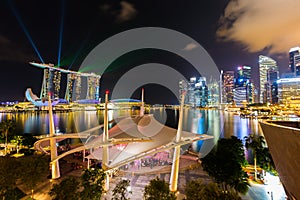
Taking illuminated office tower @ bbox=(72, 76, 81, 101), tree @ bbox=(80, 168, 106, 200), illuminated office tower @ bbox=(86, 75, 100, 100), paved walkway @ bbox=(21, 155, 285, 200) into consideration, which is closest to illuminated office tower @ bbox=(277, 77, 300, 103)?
paved walkway @ bbox=(21, 155, 285, 200)

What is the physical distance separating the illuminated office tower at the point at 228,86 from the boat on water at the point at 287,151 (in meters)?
153

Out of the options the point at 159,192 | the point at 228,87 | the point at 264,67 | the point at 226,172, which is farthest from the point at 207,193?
the point at 264,67

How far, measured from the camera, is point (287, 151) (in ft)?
17.1

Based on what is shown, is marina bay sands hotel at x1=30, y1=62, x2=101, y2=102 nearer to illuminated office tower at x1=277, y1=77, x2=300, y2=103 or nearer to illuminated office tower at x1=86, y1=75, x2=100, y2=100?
illuminated office tower at x1=86, y1=75, x2=100, y2=100

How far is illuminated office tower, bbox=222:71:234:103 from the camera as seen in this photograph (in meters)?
149

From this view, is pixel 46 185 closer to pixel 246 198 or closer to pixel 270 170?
pixel 246 198

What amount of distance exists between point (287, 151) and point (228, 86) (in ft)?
546

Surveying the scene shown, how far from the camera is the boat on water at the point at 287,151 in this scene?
15.6 feet


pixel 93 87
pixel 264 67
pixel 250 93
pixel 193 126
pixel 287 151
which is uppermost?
pixel 264 67

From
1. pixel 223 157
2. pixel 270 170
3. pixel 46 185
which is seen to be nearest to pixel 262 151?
pixel 270 170

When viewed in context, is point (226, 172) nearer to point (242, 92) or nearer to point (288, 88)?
point (288, 88)

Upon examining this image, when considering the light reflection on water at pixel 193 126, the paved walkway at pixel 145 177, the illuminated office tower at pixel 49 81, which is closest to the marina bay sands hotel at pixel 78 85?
the illuminated office tower at pixel 49 81

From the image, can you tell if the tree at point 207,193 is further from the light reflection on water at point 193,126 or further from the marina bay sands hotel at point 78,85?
the marina bay sands hotel at point 78,85

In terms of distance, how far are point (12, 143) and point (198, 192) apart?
22.5 m
